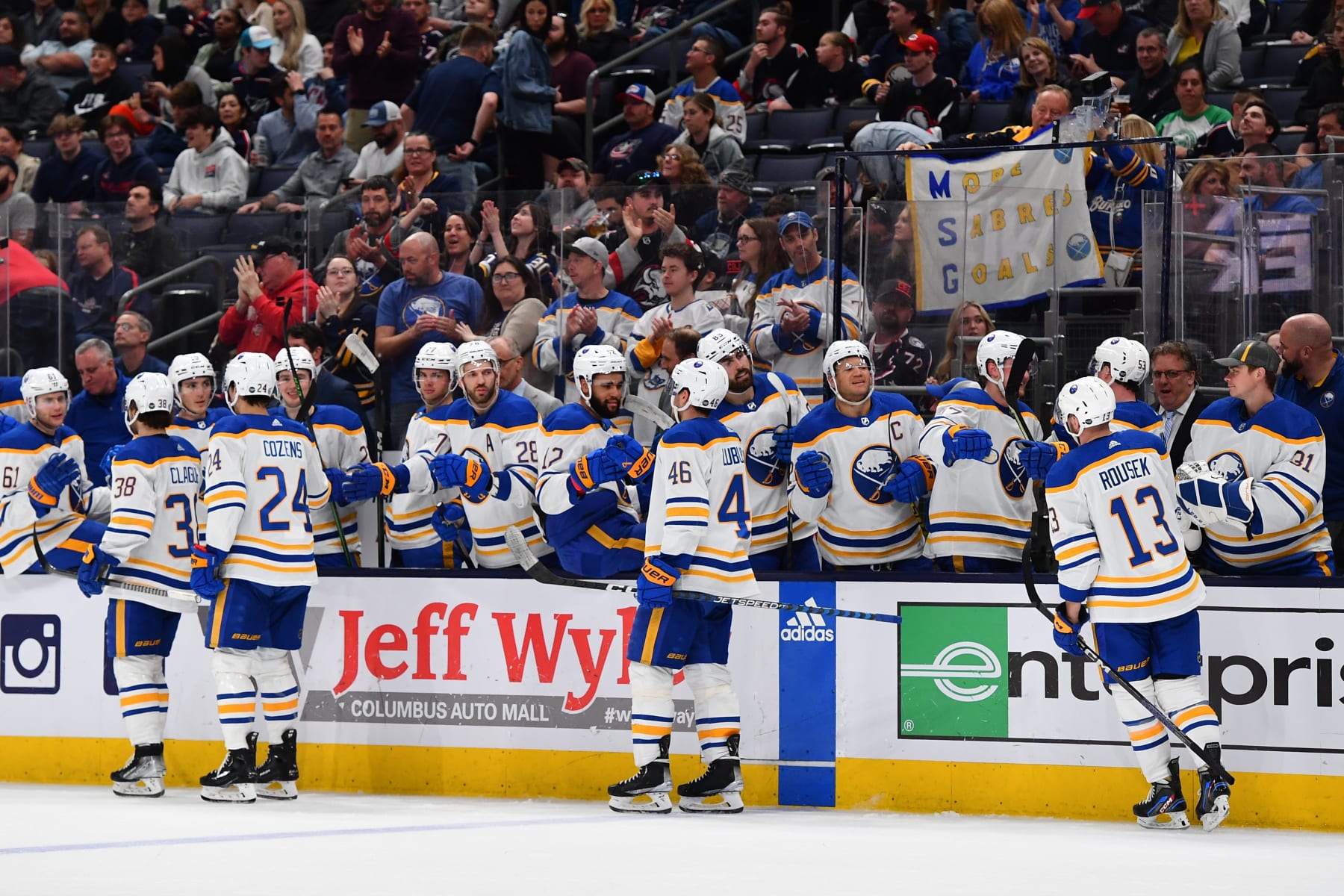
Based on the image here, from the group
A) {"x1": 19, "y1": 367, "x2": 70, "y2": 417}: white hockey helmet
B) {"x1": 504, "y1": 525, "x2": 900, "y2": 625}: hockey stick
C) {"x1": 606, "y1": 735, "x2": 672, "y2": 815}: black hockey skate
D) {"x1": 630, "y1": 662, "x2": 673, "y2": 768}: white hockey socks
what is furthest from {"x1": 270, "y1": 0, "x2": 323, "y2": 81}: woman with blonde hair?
{"x1": 606, "y1": 735, "x2": 672, "y2": 815}: black hockey skate

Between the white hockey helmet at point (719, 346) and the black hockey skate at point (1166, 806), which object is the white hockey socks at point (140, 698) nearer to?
the white hockey helmet at point (719, 346)

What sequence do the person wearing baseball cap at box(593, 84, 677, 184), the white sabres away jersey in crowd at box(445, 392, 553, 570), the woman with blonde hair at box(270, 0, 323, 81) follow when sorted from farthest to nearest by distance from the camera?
the woman with blonde hair at box(270, 0, 323, 81) → the person wearing baseball cap at box(593, 84, 677, 184) → the white sabres away jersey in crowd at box(445, 392, 553, 570)

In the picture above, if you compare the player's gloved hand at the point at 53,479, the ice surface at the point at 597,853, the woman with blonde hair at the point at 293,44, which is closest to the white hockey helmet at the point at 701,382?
the ice surface at the point at 597,853

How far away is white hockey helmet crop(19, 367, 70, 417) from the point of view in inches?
306

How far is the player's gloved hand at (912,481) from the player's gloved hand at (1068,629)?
2.54 ft

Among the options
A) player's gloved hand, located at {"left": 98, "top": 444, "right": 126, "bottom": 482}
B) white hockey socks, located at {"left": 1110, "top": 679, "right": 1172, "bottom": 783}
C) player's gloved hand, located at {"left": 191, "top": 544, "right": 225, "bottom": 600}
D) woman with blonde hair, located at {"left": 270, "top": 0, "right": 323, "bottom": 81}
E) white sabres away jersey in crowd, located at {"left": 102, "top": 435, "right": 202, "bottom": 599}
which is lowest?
white hockey socks, located at {"left": 1110, "top": 679, "right": 1172, "bottom": 783}

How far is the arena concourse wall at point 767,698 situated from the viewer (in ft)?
21.2

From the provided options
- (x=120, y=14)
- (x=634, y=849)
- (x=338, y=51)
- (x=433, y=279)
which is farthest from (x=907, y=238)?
(x=120, y=14)

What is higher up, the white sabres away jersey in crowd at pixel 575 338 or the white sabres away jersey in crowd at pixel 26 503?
the white sabres away jersey in crowd at pixel 575 338

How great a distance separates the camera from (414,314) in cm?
801

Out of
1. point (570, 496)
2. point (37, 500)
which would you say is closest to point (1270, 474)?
point (570, 496)

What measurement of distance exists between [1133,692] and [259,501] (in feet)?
10.5

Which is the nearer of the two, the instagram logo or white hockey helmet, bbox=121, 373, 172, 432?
white hockey helmet, bbox=121, 373, 172, 432

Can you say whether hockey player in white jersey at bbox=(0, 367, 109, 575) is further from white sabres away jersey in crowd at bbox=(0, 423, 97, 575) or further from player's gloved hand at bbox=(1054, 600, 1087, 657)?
player's gloved hand at bbox=(1054, 600, 1087, 657)
